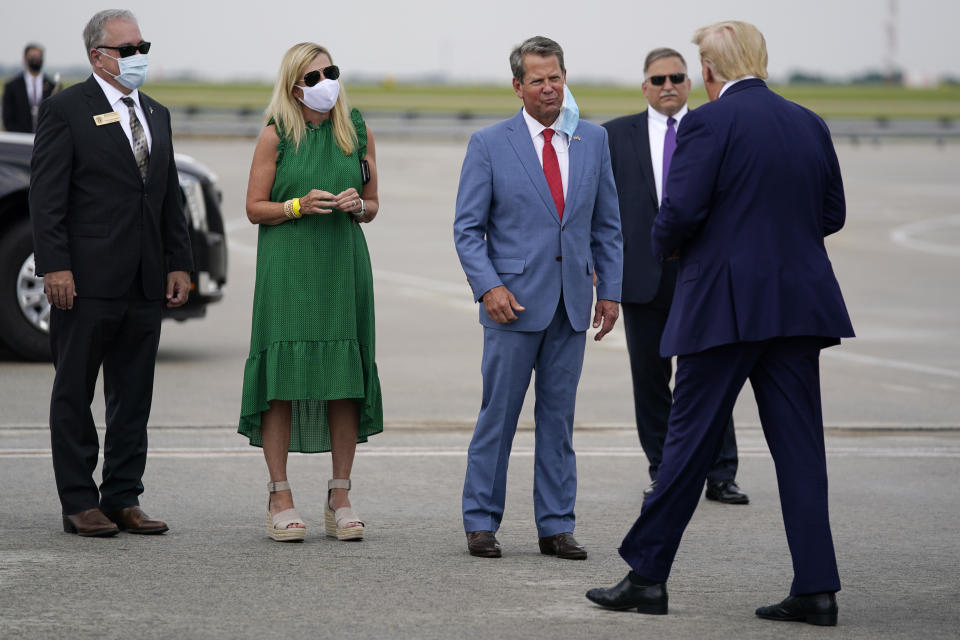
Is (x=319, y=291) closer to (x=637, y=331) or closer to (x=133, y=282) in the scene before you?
(x=133, y=282)

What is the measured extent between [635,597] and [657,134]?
2.91m

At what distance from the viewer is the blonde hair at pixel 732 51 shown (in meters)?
5.00

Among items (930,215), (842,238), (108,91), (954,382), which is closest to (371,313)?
(108,91)

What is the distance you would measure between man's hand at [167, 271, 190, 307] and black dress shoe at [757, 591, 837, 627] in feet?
9.42

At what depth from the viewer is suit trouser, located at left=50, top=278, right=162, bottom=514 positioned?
6.00 metres

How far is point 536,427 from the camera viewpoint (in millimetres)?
5906

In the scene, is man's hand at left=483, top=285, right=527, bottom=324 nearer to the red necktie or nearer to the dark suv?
the red necktie

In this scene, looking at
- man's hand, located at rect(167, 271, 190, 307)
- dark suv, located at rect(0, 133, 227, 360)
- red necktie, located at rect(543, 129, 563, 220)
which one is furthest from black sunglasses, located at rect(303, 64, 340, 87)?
dark suv, located at rect(0, 133, 227, 360)

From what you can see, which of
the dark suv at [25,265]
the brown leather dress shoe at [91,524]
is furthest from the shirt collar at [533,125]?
the dark suv at [25,265]

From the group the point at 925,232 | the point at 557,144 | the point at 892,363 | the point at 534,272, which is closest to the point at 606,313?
the point at 534,272

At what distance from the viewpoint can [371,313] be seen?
6.14 meters

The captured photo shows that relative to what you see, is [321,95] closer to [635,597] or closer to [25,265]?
[635,597]

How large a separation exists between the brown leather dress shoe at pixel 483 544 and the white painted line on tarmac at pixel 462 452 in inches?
86.3

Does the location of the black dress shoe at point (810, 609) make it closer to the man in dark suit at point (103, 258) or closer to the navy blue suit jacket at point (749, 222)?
the navy blue suit jacket at point (749, 222)
